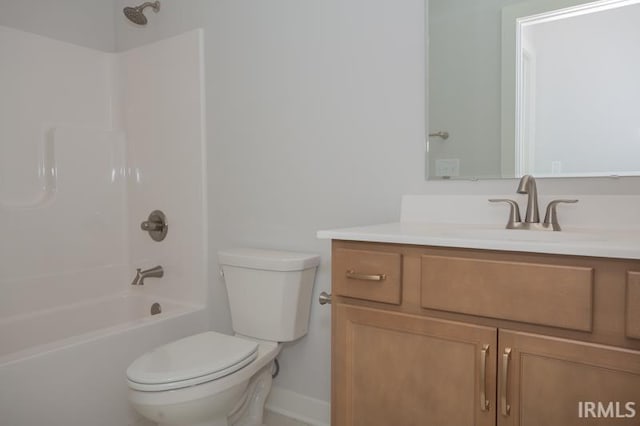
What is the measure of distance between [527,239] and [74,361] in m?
1.64

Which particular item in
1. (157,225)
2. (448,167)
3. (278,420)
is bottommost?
(278,420)

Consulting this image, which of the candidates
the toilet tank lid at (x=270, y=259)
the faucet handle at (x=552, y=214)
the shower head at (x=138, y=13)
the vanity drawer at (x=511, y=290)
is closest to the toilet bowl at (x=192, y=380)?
the toilet tank lid at (x=270, y=259)

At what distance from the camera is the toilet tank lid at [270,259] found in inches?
67.4

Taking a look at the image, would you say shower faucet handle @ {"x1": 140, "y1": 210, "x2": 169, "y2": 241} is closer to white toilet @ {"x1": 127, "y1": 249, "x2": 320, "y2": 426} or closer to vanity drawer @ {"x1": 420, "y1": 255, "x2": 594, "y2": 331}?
white toilet @ {"x1": 127, "y1": 249, "x2": 320, "y2": 426}

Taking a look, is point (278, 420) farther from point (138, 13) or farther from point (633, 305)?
point (138, 13)

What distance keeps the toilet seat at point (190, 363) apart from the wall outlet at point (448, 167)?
94cm

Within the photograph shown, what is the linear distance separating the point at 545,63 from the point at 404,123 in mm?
504

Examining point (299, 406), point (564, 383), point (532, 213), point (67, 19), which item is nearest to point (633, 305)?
point (564, 383)

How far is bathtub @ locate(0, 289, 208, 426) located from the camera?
1.52 meters

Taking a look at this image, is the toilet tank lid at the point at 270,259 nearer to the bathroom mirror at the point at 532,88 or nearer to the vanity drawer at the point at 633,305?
the bathroom mirror at the point at 532,88

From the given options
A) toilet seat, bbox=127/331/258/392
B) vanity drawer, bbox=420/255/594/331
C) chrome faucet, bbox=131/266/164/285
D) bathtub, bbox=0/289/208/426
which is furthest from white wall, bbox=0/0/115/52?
vanity drawer, bbox=420/255/594/331

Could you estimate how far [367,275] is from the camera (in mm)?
1213

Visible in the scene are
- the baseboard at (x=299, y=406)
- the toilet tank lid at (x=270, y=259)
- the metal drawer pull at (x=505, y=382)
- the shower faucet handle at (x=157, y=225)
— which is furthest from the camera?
the shower faucet handle at (x=157, y=225)

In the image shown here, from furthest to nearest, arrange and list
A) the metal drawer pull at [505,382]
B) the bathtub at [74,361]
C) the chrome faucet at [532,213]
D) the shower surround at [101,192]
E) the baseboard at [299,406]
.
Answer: the shower surround at [101,192] → the baseboard at [299,406] → the bathtub at [74,361] → the chrome faucet at [532,213] → the metal drawer pull at [505,382]
